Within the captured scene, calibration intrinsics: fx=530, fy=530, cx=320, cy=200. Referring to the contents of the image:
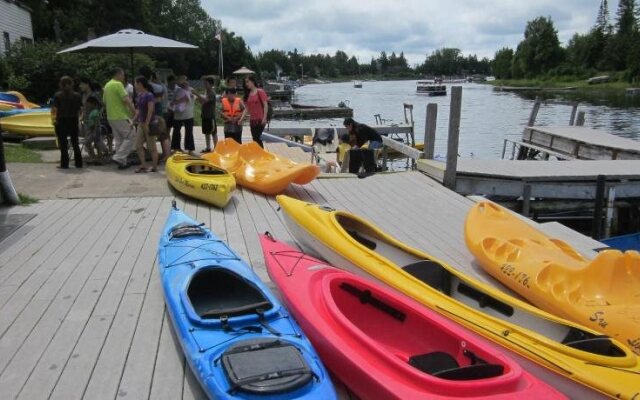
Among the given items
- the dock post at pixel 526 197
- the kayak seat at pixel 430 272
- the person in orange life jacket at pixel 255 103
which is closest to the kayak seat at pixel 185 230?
the kayak seat at pixel 430 272

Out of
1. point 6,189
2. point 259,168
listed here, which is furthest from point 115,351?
point 259,168

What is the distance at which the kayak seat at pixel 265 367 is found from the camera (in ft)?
8.39

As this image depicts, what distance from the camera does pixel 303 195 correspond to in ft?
25.1

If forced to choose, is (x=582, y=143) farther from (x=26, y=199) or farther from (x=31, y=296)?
(x=31, y=296)

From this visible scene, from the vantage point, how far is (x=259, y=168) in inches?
315

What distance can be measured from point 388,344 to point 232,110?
7046 mm

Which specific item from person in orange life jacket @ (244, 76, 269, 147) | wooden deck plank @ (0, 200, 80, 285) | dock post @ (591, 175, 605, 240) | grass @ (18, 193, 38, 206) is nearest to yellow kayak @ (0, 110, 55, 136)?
person in orange life jacket @ (244, 76, 269, 147)

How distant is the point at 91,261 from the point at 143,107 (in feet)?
13.1

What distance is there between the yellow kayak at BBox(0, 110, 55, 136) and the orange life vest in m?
5.27

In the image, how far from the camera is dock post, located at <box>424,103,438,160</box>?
869 centimetres

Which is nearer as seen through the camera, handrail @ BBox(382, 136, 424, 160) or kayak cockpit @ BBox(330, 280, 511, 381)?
kayak cockpit @ BBox(330, 280, 511, 381)

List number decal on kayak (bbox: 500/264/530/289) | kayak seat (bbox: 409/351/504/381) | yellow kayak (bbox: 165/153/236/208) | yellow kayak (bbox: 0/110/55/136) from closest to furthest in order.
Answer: kayak seat (bbox: 409/351/504/381) → number decal on kayak (bbox: 500/264/530/289) → yellow kayak (bbox: 165/153/236/208) → yellow kayak (bbox: 0/110/55/136)

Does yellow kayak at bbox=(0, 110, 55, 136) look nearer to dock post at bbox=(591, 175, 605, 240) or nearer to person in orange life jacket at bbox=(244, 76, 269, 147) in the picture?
person in orange life jacket at bbox=(244, 76, 269, 147)

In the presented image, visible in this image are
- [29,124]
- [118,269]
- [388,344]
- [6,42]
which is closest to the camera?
[388,344]
